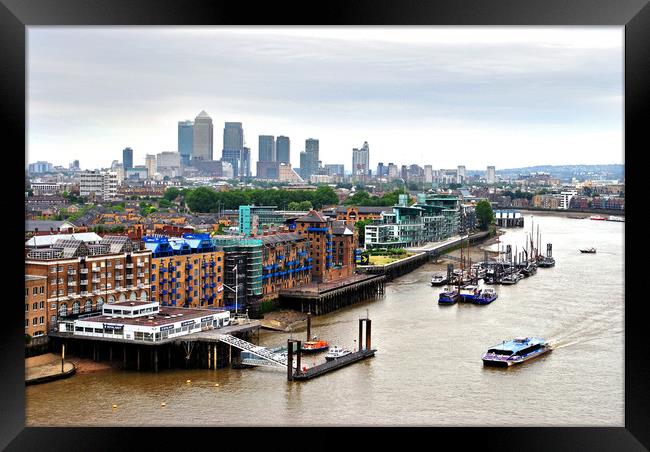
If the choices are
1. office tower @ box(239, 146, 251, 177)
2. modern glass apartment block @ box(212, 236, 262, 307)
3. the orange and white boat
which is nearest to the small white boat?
the orange and white boat

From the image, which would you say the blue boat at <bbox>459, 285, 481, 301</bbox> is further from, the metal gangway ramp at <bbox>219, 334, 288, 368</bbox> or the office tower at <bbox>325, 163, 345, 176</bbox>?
the office tower at <bbox>325, 163, 345, 176</bbox>

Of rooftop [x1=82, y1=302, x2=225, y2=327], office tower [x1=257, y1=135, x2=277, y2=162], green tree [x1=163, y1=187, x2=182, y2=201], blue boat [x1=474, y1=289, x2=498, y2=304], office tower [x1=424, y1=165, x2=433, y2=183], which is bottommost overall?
blue boat [x1=474, y1=289, x2=498, y2=304]

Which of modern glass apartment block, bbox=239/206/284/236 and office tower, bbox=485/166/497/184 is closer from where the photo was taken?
modern glass apartment block, bbox=239/206/284/236

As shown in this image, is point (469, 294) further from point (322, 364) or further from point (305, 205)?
point (305, 205)

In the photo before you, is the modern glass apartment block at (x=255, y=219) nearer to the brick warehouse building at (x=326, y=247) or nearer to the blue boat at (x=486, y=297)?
the brick warehouse building at (x=326, y=247)

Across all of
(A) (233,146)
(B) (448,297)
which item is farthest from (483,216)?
(A) (233,146)

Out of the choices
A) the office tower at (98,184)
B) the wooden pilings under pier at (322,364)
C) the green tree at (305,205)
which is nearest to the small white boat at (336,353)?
the wooden pilings under pier at (322,364)
